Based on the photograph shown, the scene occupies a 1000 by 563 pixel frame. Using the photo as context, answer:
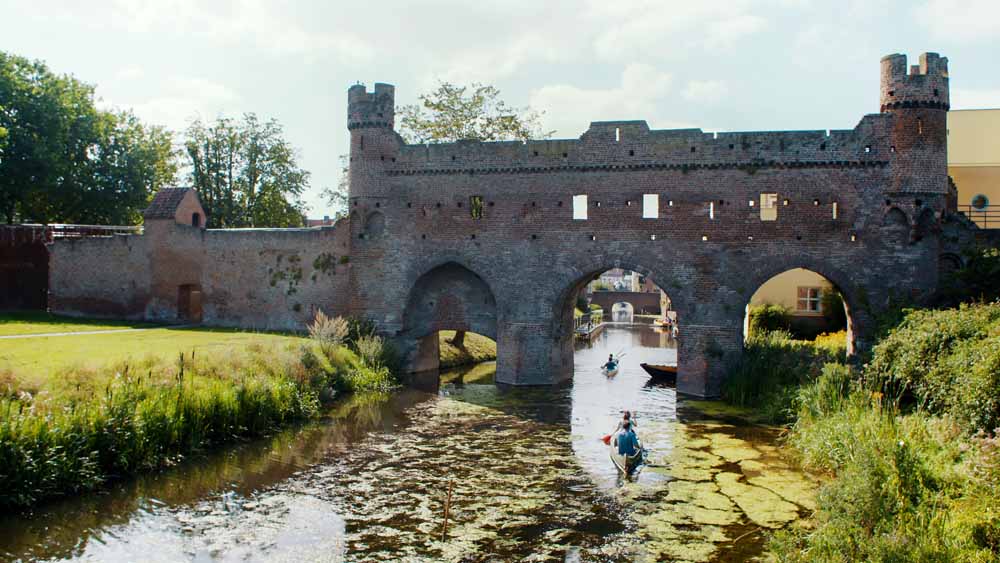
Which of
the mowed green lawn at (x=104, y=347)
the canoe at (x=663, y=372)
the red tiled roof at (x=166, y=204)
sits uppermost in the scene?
the red tiled roof at (x=166, y=204)

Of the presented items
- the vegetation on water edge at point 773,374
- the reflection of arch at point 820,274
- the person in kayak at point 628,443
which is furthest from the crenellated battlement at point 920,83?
the person in kayak at point 628,443

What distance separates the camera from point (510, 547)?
11.0 metres

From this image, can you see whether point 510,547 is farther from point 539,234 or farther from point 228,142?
point 228,142

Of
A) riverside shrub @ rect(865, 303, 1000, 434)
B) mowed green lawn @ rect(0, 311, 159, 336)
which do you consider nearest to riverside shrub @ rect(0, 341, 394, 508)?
mowed green lawn @ rect(0, 311, 159, 336)

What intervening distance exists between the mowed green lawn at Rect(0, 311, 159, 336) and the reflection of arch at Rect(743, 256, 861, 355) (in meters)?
22.3

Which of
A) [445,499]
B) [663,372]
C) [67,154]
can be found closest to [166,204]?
[67,154]

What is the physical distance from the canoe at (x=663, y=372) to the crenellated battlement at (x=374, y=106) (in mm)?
13400

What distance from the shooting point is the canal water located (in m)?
10.9

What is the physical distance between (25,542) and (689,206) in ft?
63.8

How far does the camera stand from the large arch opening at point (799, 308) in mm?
31234

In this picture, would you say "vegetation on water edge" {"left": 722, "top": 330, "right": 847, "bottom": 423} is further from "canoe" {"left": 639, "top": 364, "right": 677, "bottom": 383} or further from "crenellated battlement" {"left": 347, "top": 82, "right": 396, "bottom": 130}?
"crenellated battlement" {"left": 347, "top": 82, "right": 396, "bottom": 130}

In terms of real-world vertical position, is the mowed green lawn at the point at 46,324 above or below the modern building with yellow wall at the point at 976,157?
below

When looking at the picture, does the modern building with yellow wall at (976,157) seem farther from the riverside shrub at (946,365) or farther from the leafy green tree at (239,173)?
the leafy green tree at (239,173)

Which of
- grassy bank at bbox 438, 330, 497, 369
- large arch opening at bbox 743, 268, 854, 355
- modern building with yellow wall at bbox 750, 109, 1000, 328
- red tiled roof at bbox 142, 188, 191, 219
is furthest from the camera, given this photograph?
modern building with yellow wall at bbox 750, 109, 1000, 328
